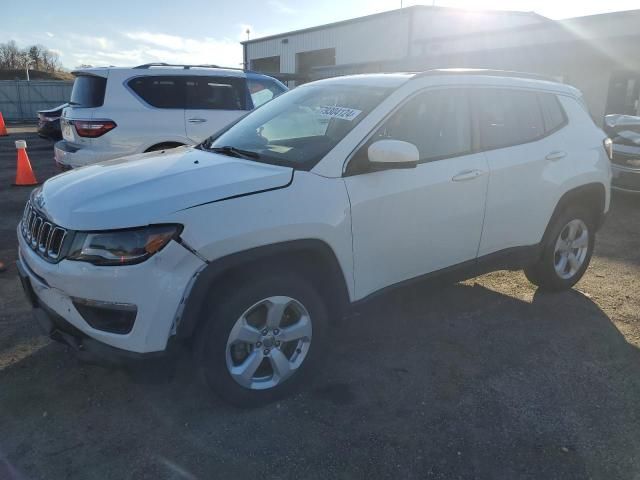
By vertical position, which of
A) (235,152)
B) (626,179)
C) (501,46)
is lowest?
(626,179)

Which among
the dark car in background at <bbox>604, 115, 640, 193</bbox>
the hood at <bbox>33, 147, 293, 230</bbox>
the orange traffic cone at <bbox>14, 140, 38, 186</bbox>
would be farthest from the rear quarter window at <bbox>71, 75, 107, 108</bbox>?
the dark car in background at <bbox>604, 115, 640, 193</bbox>

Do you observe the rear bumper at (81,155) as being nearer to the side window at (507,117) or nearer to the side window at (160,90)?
the side window at (160,90)

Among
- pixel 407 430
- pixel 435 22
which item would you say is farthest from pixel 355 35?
pixel 407 430

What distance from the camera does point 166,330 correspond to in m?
2.38

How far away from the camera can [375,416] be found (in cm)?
279

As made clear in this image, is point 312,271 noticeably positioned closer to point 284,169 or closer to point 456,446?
point 284,169

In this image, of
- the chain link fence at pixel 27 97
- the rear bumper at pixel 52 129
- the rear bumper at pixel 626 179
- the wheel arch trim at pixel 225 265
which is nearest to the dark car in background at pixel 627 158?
the rear bumper at pixel 626 179

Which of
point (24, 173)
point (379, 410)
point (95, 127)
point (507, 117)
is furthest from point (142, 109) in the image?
point (379, 410)

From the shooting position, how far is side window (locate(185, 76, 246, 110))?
6801 millimetres

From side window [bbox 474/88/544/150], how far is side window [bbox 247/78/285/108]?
13.7 feet

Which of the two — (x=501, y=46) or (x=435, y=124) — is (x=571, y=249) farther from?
(x=501, y=46)

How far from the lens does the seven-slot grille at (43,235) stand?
8.18 ft

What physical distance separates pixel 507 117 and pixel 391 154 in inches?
57.5

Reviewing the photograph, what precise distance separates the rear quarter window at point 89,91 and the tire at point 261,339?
4762mm
